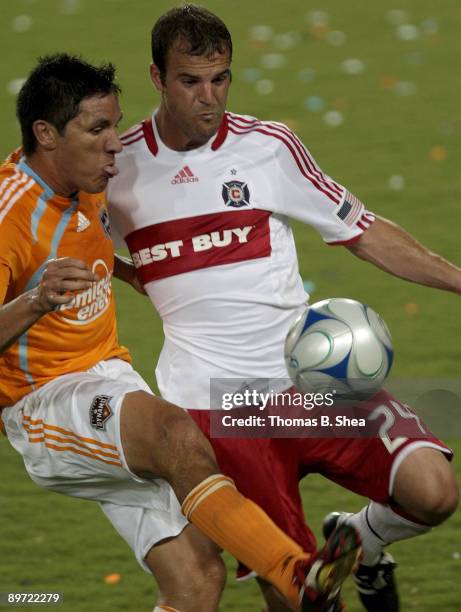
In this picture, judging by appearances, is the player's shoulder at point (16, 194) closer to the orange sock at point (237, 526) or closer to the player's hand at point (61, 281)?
the player's hand at point (61, 281)

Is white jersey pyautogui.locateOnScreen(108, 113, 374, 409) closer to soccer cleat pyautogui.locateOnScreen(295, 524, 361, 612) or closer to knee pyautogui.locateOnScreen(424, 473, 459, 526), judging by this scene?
knee pyautogui.locateOnScreen(424, 473, 459, 526)

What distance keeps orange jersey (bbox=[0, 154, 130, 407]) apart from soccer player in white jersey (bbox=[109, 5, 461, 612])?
22 cm

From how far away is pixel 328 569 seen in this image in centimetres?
401

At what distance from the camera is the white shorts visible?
4500mm

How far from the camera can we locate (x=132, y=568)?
5.57 m

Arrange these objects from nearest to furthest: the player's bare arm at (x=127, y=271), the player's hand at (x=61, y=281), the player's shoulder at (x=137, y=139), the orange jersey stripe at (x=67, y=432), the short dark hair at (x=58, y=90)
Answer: the player's hand at (x=61, y=281)
the orange jersey stripe at (x=67, y=432)
the short dark hair at (x=58, y=90)
the player's shoulder at (x=137, y=139)
the player's bare arm at (x=127, y=271)

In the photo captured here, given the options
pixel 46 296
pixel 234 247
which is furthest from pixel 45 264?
pixel 234 247

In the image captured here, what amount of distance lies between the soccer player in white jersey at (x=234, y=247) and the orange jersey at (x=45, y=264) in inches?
8.9

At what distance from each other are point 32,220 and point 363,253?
4.10ft

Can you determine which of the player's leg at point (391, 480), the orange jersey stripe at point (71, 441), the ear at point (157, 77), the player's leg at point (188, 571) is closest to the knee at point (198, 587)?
the player's leg at point (188, 571)

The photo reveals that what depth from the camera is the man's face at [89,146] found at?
469 cm

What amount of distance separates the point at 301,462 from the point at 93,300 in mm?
905

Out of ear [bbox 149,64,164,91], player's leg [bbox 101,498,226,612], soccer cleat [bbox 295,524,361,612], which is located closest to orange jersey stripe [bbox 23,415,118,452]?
player's leg [bbox 101,498,226,612]

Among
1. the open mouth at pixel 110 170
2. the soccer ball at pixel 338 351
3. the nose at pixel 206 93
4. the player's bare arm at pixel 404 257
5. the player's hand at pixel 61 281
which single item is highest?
the nose at pixel 206 93
